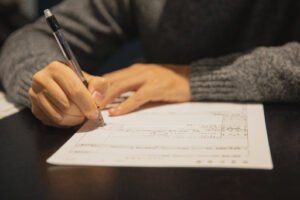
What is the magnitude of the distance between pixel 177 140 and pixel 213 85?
0.19 meters

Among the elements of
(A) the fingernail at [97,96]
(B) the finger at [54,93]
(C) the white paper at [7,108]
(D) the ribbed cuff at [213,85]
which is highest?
(B) the finger at [54,93]

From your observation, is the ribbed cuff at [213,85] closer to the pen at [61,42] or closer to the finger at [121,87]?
the finger at [121,87]

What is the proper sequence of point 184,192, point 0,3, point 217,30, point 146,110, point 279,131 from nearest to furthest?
point 184,192, point 279,131, point 146,110, point 217,30, point 0,3

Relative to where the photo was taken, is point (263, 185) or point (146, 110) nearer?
point (263, 185)

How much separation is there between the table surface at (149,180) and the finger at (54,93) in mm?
74

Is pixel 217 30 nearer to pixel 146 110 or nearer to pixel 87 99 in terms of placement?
pixel 146 110

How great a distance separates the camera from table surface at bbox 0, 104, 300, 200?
444 mm

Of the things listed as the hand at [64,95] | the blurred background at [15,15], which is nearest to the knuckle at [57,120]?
the hand at [64,95]

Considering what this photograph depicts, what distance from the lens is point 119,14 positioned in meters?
1.01

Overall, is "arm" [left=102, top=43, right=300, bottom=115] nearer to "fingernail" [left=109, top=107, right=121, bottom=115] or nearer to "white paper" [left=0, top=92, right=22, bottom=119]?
"fingernail" [left=109, top=107, right=121, bottom=115]

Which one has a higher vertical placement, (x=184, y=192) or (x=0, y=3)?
(x=0, y=3)

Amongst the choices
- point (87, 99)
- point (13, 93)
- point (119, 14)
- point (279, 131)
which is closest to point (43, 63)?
point (13, 93)

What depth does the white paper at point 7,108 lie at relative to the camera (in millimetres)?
762

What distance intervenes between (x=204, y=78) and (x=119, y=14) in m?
0.36
